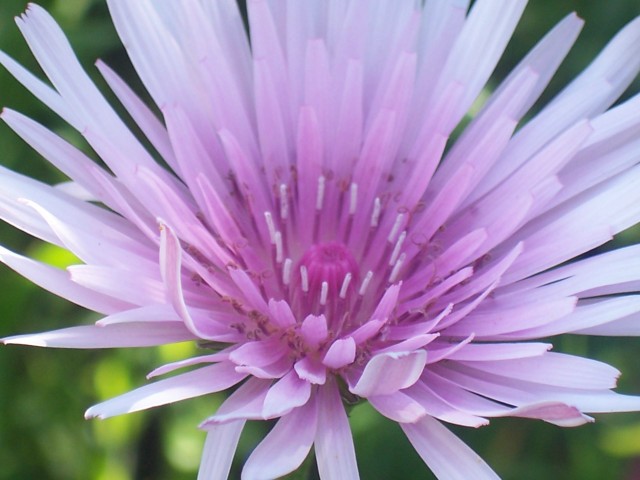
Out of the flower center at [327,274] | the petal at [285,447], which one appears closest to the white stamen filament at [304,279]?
the flower center at [327,274]

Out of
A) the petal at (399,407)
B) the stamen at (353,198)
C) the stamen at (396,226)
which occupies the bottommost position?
the petal at (399,407)

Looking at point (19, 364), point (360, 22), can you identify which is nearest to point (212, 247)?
point (360, 22)

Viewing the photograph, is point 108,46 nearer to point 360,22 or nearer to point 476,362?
point 360,22

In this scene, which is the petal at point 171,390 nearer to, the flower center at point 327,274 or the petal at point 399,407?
the petal at point 399,407

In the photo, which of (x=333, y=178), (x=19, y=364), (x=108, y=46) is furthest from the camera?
(x=108, y=46)

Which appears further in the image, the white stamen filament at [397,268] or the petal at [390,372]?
the white stamen filament at [397,268]

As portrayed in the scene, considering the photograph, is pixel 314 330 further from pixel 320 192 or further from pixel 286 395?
pixel 320 192
